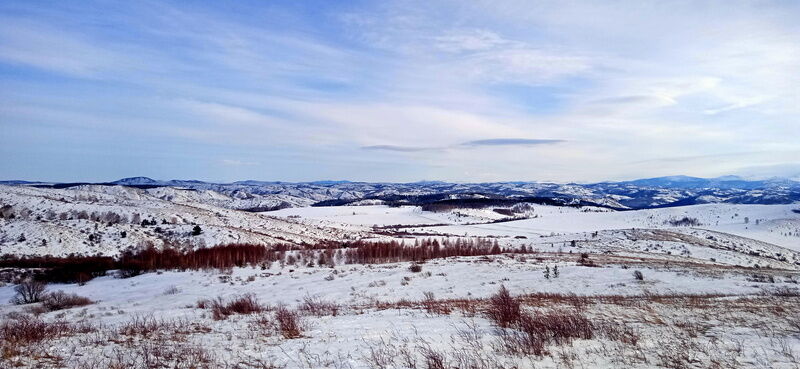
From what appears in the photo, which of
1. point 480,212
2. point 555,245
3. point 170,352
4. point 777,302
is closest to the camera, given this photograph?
point 170,352

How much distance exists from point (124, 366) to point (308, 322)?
4742 millimetres

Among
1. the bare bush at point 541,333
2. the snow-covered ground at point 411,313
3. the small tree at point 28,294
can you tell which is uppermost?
the bare bush at point 541,333

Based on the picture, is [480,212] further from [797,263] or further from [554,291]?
[554,291]

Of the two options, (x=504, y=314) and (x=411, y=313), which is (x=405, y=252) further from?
(x=504, y=314)

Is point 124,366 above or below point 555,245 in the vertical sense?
above

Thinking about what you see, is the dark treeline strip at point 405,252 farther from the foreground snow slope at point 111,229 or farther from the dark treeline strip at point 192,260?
the foreground snow slope at point 111,229

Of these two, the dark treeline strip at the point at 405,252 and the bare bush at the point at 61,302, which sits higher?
the bare bush at the point at 61,302

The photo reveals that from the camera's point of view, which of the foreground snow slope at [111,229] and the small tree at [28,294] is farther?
the foreground snow slope at [111,229]

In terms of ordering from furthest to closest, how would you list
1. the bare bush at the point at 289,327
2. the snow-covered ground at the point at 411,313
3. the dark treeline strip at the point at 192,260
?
the dark treeline strip at the point at 192,260 → the bare bush at the point at 289,327 → the snow-covered ground at the point at 411,313

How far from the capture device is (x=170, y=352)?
315 inches

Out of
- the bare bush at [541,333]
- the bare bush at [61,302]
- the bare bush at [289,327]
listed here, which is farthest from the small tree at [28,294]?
the bare bush at [541,333]

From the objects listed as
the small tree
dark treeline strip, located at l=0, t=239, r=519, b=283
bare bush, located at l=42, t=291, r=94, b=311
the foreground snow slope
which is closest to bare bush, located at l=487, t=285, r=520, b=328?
bare bush, located at l=42, t=291, r=94, b=311

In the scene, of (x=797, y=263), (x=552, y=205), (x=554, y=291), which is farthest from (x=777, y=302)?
(x=552, y=205)

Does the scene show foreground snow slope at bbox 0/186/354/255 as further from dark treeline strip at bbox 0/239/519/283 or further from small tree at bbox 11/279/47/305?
small tree at bbox 11/279/47/305
